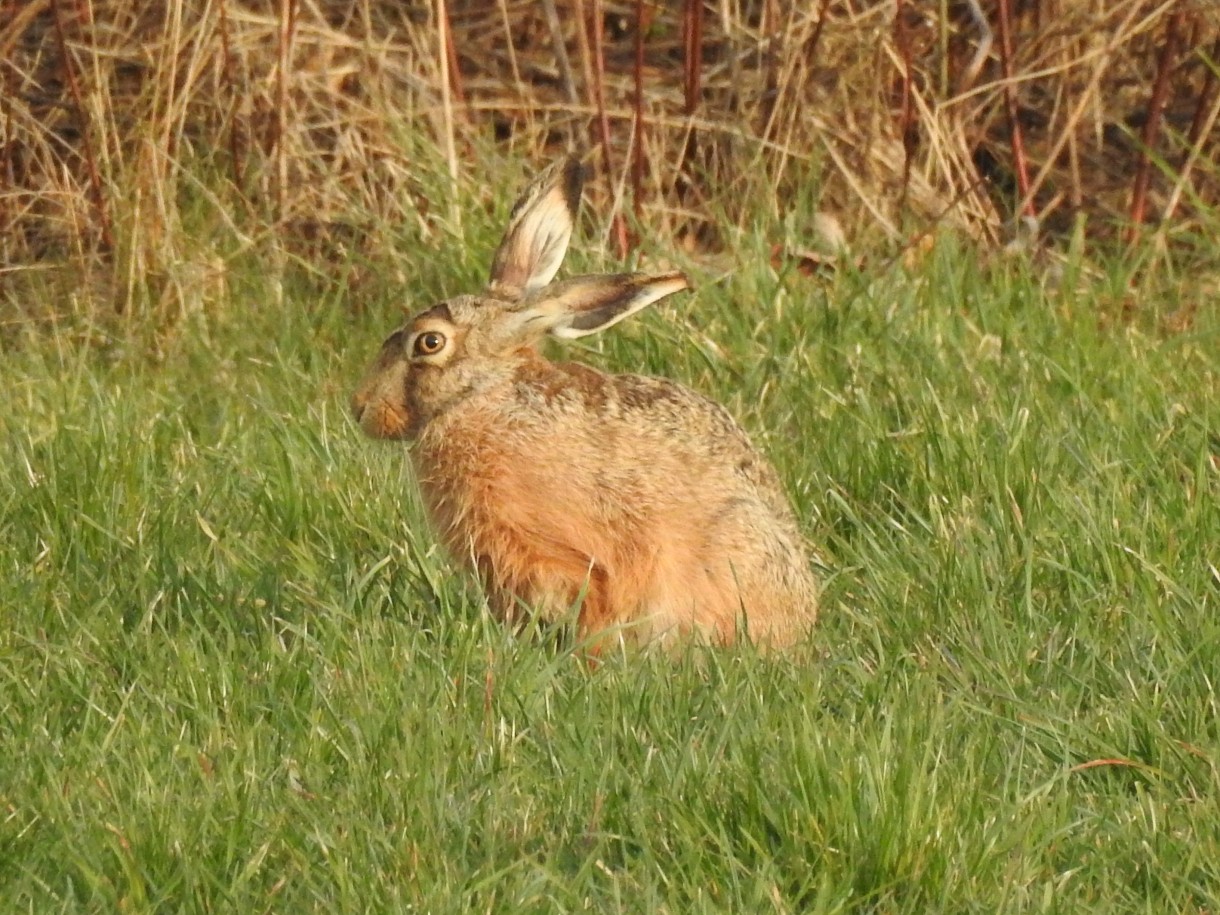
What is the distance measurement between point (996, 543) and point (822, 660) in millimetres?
603

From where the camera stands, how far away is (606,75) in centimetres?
804

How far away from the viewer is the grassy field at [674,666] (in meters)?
3.12

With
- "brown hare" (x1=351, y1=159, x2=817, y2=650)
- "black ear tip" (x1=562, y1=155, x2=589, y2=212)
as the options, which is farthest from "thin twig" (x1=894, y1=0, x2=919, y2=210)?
"brown hare" (x1=351, y1=159, x2=817, y2=650)

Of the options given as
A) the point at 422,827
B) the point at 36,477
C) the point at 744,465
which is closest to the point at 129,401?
the point at 36,477

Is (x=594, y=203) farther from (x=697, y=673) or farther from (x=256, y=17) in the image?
(x=697, y=673)

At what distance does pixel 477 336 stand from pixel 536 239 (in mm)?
351

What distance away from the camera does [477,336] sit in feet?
15.4

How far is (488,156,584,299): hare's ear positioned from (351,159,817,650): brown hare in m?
0.05

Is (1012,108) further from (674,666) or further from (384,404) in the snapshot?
(674,666)

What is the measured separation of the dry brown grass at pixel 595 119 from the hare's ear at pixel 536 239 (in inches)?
64.4

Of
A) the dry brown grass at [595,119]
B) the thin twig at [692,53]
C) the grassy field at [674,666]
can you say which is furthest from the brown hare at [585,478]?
the thin twig at [692,53]

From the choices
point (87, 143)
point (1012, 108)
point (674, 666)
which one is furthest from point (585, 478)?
point (1012, 108)

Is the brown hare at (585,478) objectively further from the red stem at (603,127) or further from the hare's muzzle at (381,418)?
the red stem at (603,127)

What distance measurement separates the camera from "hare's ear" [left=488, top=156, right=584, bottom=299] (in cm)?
489
